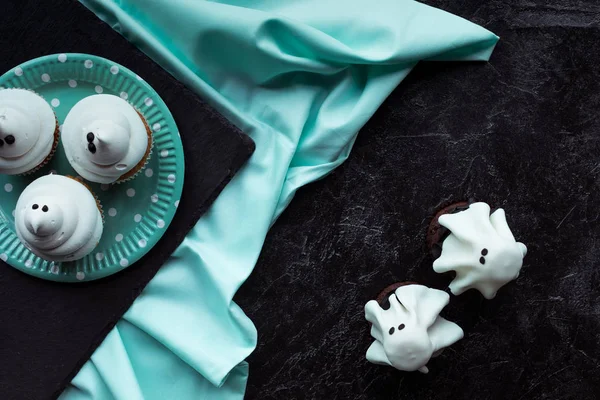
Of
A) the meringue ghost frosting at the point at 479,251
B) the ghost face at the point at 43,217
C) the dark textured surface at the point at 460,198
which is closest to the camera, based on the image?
the ghost face at the point at 43,217

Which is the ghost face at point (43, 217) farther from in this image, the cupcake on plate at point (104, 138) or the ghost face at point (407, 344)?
the ghost face at point (407, 344)

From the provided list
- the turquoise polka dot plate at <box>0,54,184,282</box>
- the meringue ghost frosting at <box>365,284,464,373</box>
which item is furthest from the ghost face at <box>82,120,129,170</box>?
the meringue ghost frosting at <box>365,284,464,373</box>

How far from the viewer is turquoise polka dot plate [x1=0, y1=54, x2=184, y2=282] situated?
3.03ft

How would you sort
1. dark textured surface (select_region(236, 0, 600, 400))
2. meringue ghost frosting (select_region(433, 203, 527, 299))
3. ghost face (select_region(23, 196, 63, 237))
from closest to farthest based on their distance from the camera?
ghost face (select_region(23, 196, 63, 237)) → meringue ghost frosting (select_region(433, 203, 527, 299)) → dark textured surface (select_region(236, 0, 600, 400))

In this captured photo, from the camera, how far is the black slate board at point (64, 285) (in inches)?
37.2


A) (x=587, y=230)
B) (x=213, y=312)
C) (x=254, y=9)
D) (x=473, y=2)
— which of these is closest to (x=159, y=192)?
(x=213, y=312)

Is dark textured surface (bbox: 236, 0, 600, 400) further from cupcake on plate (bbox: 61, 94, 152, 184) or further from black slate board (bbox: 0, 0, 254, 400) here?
cupcake on plate (bbox: 61, 94, 152, 184)

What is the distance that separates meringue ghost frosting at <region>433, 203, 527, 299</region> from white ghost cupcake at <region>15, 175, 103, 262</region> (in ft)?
1.51

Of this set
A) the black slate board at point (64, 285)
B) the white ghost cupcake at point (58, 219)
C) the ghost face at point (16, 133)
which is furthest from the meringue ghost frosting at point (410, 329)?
the ghost face at point (16, 133)

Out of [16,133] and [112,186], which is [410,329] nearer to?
[112,186]

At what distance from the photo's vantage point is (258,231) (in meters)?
0.96

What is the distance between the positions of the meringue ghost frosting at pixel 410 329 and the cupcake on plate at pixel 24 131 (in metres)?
0.48

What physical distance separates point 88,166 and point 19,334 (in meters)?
0.29

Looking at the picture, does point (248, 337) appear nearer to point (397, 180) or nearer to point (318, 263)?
point (318, 263)
